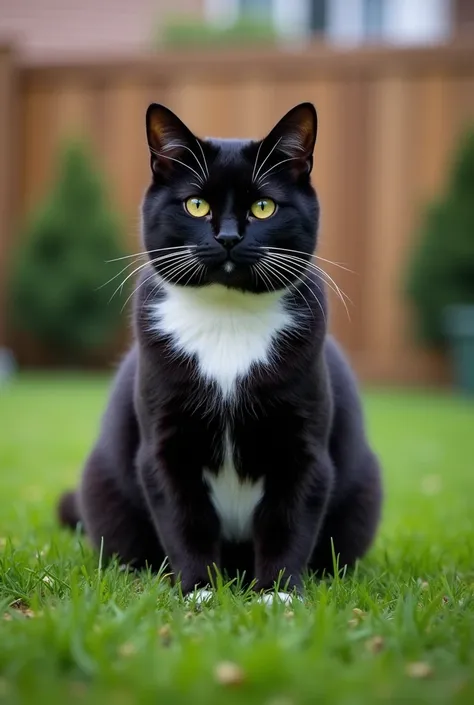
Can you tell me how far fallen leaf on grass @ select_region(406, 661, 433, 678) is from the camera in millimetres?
1417

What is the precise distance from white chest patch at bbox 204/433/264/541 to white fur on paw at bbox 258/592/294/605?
0.83ft

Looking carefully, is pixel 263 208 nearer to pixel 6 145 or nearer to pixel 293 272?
pixel 293 272

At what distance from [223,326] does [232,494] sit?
1.33ft

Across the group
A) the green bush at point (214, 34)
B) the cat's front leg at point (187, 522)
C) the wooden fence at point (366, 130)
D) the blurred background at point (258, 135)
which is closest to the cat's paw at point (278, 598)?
the cat's front leg at point (187, 522)

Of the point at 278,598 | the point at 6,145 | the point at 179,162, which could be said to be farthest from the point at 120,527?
the point at 6,145

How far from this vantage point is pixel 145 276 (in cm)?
242

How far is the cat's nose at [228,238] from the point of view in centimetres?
209

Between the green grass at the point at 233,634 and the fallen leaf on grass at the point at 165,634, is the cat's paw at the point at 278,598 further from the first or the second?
the fallen leaf on grass at the point at 165,634

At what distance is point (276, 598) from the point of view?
1.75m

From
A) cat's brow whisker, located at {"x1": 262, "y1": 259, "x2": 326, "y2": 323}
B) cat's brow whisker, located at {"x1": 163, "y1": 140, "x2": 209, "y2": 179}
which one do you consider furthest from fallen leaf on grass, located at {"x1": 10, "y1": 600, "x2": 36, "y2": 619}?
cat's brow whisker, located at {"x1": 163, "y1": 140, "x2": 209, "y2": 179}

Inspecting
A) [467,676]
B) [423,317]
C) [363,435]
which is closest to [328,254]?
[423,317]

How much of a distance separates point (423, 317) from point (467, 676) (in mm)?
6996

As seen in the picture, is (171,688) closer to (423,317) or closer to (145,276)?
(145,276)

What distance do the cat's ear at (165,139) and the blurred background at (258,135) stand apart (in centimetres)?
604
